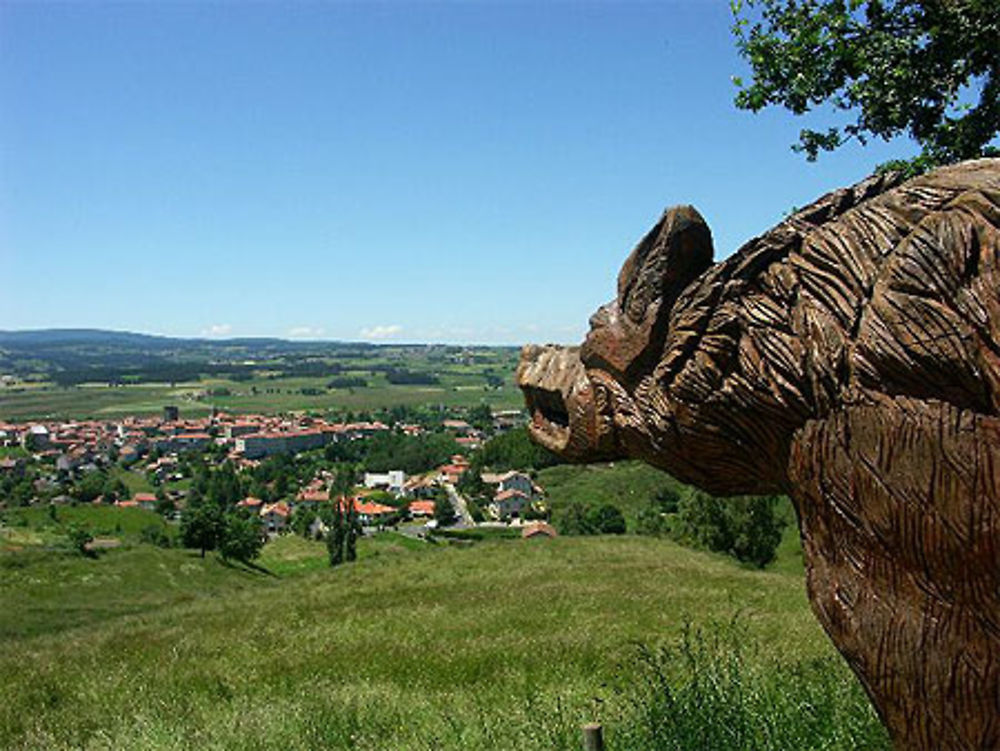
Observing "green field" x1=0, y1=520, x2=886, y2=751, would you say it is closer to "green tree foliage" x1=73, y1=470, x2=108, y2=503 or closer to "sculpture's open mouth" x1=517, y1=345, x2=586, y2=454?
"sculpture's open mouth" x1=517, y1=345, x2=586, y2=454

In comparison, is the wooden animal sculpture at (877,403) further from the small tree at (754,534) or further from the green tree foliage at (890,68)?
the small tree at (754,534)

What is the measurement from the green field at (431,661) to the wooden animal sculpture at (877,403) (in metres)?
2.22

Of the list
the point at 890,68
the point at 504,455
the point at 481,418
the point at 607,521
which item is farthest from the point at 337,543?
the point at 481,418

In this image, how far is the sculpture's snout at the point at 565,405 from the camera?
392 cm

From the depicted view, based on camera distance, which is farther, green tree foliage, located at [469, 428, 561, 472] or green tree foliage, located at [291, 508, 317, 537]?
green tree foliage, located at [469, 428, 561, 472]

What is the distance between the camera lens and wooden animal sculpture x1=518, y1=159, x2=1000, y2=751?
2.48 meters

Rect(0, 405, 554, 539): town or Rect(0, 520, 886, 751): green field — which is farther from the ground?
Rect(0, 520, 886, 751): green field

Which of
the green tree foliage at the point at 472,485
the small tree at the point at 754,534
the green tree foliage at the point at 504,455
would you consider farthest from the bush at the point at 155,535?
the small tree at the point at 754,534

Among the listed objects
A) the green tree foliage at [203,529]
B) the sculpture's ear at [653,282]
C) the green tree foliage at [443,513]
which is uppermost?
the sculpture's ear at [653,282]

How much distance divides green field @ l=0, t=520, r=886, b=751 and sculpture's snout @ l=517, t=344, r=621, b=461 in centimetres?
170

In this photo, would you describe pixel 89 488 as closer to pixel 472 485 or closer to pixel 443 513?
pixel 443 513

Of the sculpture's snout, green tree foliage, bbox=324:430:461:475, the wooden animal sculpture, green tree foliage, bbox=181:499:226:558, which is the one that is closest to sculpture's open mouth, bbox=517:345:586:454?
the sculpture's snout

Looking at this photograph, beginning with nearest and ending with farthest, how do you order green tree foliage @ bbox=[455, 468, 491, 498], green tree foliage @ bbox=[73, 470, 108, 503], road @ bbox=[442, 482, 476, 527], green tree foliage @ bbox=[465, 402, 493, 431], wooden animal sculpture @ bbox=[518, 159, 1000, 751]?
wooden animal sculpture @ bbox=[518, 159, 1000, 751]
road @ bbox=[442, 482, 476, 527]
green tree foliage @ bbox=[73, 470, 108, 503]
green tree foliage @ bbox=[455, 468, 491, 498]
green tree foliage @ bbox=[465, 402, 493, 431]

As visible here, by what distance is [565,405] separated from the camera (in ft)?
13.6
